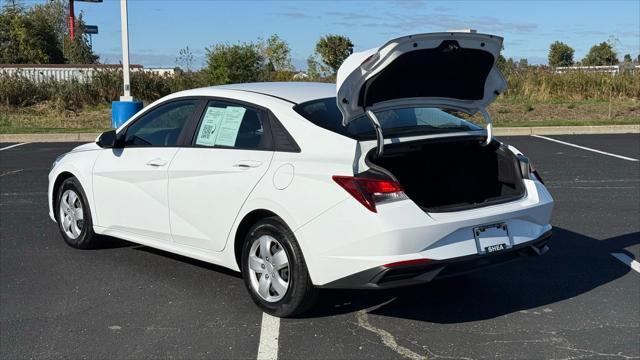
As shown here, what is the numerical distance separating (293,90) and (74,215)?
104 inches

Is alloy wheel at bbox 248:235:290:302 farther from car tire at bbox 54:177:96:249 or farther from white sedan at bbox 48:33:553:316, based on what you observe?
car tire at bbox 54:177:96:249

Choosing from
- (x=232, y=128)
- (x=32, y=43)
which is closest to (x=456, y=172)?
(x=232, y=128)

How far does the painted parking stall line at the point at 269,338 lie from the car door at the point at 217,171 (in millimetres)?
683

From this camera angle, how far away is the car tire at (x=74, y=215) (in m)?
6.27

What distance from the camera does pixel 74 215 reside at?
21.1 feet

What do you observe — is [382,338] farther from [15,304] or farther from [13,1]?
[13,1]

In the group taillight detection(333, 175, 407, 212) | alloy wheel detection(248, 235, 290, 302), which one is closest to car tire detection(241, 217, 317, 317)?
alloy wheel detection(248, 235, 290, 302)

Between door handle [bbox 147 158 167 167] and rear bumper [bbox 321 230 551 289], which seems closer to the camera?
rear bumper [bbox 321 230 551 289]

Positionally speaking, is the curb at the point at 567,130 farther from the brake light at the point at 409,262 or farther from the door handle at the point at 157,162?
the brake light at the point at 409,262

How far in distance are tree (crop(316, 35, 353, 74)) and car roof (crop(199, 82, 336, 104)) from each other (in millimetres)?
35838

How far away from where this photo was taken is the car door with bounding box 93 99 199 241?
5.41 meters

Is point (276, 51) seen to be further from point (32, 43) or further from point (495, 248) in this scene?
point (495, 248)

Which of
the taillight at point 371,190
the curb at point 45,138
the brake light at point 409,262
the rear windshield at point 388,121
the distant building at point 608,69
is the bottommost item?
the curb at point 45,138

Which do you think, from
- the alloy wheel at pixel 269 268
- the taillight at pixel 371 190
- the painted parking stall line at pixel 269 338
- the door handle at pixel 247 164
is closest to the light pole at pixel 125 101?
the door handle at pixel 247 164
